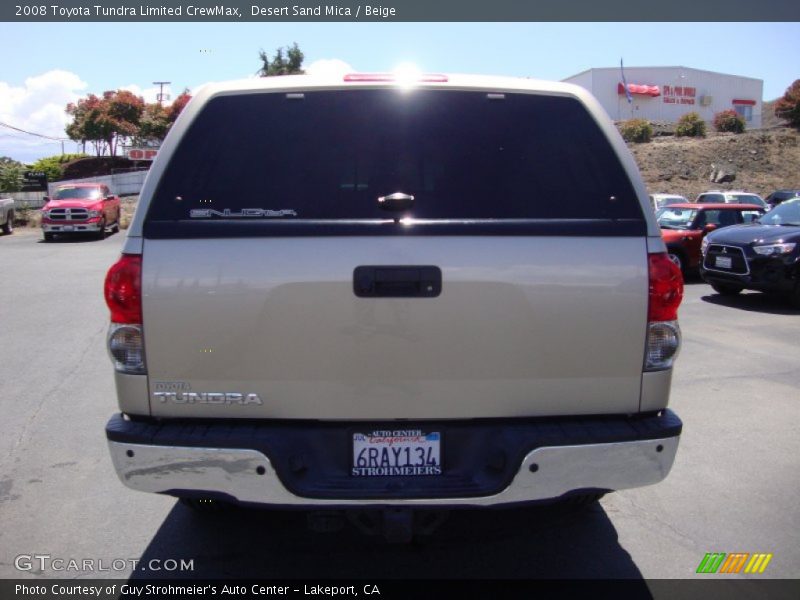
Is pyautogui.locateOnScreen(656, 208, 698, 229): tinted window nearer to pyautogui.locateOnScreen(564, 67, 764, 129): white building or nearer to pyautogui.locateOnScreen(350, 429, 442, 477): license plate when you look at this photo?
pyautogui.locateOnScreen(350, 429, 442, 477): license plate

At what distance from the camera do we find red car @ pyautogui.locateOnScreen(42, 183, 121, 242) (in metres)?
23.3

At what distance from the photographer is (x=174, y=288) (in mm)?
2889

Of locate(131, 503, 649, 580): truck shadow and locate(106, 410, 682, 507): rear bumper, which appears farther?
locate(131, 503, 649, 580): truck shadow

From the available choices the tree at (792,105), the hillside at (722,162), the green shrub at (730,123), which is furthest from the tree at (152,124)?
the tree at (792,105)

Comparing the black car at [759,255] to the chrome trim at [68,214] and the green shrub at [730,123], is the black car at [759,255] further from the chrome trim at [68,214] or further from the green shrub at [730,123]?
the green shrub at [730,123]

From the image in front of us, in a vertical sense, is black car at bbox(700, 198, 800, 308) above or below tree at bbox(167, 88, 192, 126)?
below

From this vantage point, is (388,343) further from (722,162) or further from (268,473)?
(722,162)

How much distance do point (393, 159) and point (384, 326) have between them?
2.57 ft

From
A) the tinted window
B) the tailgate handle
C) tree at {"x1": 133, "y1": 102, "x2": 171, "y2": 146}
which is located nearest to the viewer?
the tailgate handle

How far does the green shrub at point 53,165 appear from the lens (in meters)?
52.7

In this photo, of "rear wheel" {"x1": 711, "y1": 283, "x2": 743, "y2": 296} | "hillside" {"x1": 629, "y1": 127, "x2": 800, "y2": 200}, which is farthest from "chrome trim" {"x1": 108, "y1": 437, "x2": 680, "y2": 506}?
"hillside" {"x1": 629, "y1": 127, "x2": 800, "y2": 200}

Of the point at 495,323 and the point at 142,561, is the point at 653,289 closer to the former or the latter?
the point at 495,323

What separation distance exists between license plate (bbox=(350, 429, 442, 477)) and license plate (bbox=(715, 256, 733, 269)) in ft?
32.5
